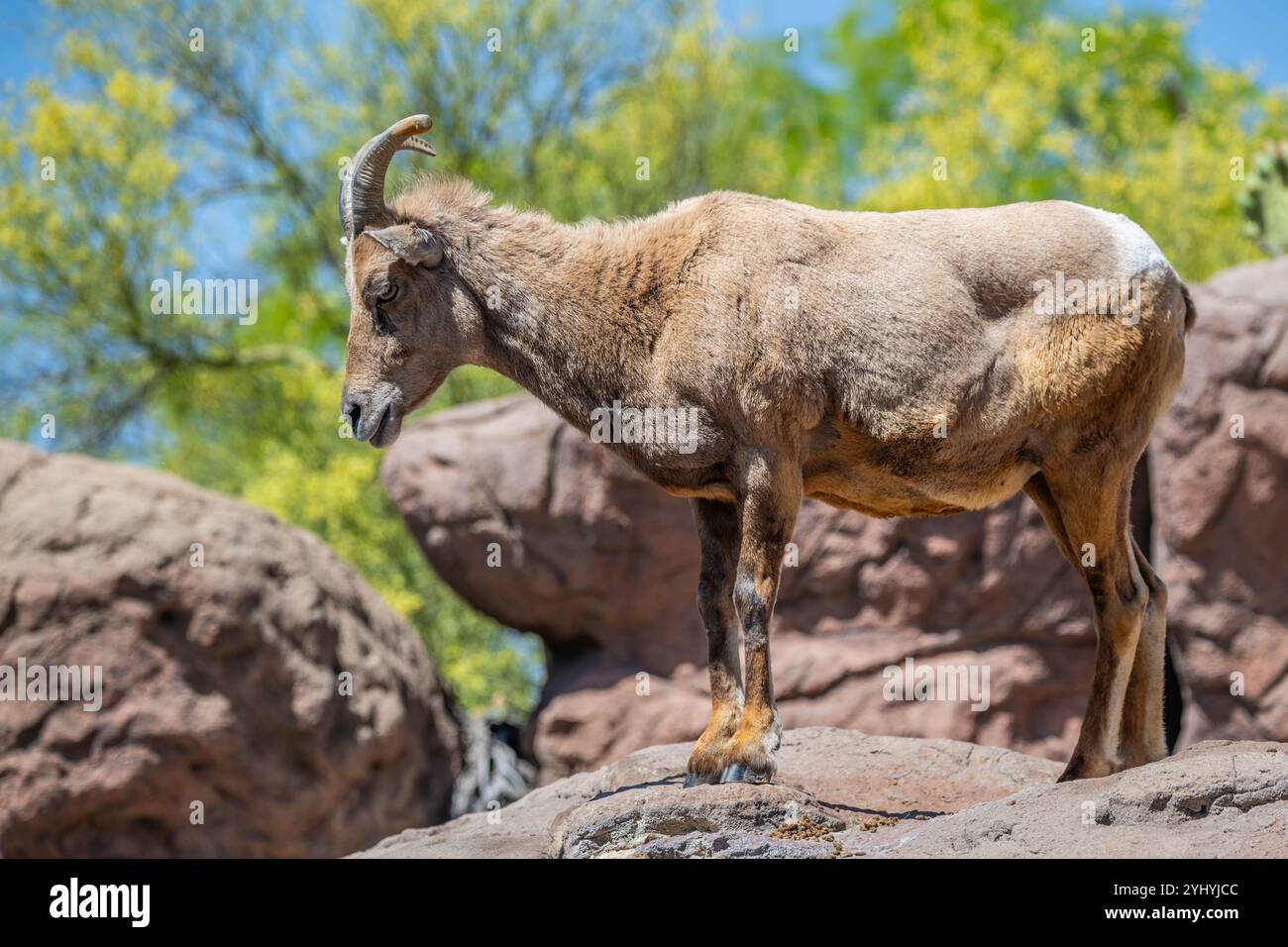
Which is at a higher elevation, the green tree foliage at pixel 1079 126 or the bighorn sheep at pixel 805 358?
the green tree foliage at pixel 1079 126

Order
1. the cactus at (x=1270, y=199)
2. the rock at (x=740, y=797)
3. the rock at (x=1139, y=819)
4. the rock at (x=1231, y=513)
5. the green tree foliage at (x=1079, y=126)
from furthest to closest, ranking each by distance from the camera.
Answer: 1. the green tree foliage at (x=1079, y=126)
2. the cactus at (x=1270, y=199)
3. the rock at (x=1231, y=513)
4. the rock at (x=740, y=797)
5. the rock at (x=1139, y=819)

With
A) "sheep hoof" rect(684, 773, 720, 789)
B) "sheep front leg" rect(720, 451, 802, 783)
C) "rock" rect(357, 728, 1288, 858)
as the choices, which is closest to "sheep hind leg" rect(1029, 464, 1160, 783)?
"rock" rect(357, 728, 1288, 858)

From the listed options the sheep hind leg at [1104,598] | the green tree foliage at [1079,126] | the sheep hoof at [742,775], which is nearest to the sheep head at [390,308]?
the sheep hoof at [742,775]

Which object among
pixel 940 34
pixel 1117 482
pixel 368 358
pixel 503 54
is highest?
pixel 940 34

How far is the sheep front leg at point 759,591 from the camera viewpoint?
657 cm

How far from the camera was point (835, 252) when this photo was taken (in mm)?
6887

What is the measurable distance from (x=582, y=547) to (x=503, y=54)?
A: 8762mm

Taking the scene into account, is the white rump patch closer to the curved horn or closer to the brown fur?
the brown fur

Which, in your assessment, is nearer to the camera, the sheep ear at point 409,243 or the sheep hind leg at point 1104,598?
the sheep hind leg at point 1104,598

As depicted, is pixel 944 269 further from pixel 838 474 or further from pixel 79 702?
pixel 79 702

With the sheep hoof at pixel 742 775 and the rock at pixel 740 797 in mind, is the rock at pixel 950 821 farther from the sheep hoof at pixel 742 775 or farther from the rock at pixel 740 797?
the sheep hoof at pixel 742 775

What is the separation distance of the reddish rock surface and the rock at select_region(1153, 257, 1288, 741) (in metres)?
0.02

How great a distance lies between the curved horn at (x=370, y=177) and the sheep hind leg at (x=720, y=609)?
84.1 inches
